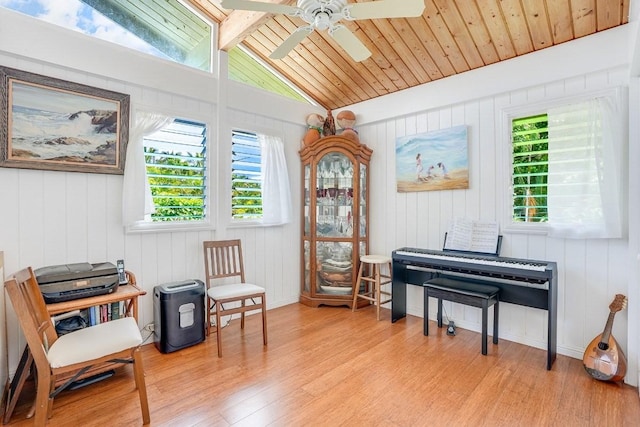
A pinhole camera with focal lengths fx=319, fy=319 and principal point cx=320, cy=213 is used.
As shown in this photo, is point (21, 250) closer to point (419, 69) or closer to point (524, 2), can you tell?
point (419, 69)

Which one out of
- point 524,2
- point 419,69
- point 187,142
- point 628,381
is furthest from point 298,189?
point 628,381

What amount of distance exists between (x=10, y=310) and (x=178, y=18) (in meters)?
2.91

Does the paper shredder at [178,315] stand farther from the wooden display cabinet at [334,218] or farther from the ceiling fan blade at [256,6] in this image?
the ceiling fan blade at [256,6]

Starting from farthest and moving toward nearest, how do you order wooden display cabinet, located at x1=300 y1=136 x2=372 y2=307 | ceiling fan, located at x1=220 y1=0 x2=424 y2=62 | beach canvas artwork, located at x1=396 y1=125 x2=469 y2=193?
wooden display cabinet, located at x1=300 y1=136 x2=372 y2=307
beach canvas artwork, located at x1=396 y1=125 x2=469 y2=193
ceiling fan, located at x1=220 y1=0 x2=424 y2=62

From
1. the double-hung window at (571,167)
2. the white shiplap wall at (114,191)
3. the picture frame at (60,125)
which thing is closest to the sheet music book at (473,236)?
the double-hung window at (571,167)

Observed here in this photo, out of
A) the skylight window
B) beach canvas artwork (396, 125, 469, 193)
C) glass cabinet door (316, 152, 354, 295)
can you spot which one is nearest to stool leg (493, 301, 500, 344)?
beach canvas artwork (396, 125, 469, 193)

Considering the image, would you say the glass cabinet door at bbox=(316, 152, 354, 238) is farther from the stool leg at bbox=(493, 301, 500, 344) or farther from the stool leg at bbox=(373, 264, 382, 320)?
the stool leg at bbox=(493, 301, 500, 344)

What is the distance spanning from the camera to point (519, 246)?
2975 millimetres

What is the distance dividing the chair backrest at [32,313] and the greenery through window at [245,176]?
193 cm

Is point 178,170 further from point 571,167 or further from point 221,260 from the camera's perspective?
point 571,167

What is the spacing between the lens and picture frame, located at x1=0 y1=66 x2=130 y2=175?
7.47ft

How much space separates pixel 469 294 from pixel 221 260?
7.88ft

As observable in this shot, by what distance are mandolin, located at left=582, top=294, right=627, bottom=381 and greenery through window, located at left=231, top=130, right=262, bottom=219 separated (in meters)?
3.29

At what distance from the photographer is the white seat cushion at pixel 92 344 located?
1708 mm
